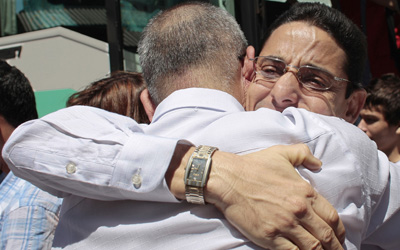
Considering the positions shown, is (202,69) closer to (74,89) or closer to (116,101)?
(116,101)

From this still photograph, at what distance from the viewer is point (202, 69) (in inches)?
54.4

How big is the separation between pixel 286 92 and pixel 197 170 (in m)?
0.71

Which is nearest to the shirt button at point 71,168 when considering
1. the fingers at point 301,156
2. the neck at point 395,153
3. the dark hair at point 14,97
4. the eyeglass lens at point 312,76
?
the fingers at point 301,156

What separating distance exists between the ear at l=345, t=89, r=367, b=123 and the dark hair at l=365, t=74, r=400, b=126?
72.7 inches

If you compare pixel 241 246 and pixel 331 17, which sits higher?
pixel 331 17

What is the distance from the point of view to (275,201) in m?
1.13

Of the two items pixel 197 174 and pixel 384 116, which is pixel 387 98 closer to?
pixel 384 116

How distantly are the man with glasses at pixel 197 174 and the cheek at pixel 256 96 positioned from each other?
1.38 ft

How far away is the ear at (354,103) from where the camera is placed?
6.05ft

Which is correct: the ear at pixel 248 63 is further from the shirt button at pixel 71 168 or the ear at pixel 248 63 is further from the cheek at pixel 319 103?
the shirt button at pixel 71 168

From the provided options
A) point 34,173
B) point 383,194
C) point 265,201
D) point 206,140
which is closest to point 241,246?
point 265,201

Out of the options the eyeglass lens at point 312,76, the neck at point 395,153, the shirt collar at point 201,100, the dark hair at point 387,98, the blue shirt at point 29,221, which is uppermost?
the shirt collar at point 201,100

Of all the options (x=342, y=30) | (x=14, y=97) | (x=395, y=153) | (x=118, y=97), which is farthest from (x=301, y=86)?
(x=395, y=153)

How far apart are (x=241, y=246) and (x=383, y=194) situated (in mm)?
448
